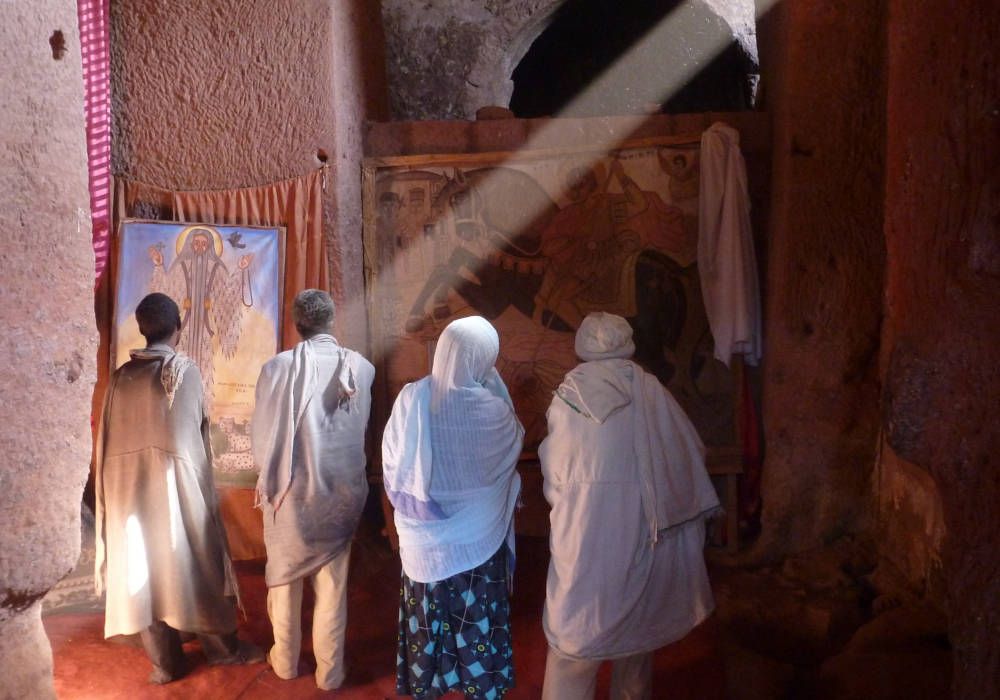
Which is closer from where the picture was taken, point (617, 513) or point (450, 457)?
point (617, 513)

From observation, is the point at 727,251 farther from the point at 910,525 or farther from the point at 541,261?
the point at 910,525

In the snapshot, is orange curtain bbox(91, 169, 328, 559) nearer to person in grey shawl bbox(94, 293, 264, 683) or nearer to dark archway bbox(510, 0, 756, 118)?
person in grey shawl bbox(94, 293, 264, 683)

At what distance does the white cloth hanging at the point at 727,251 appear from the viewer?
4.32m

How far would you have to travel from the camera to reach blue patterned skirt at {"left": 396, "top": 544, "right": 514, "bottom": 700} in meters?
2.80

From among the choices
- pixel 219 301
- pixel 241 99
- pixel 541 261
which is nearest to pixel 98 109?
pixel 241 99

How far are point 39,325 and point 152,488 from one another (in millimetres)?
1651

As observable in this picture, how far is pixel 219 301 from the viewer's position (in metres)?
4.62

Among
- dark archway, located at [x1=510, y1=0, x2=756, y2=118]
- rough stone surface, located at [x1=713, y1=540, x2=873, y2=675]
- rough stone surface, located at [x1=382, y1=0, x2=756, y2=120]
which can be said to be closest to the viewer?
rough stone surface, located at [x1=713, y1=540, x2=873, y2=675]

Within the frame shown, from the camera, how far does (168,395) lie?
3.22 metres

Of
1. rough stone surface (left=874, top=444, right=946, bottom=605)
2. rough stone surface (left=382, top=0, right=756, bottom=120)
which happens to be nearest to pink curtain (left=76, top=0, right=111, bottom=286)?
rough stone surface (left=382, top=0, right=756, bottom=120)

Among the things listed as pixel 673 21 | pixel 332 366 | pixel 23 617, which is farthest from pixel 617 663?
pixel 673 21

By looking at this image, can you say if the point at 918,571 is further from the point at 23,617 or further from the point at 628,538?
the point at 23,617

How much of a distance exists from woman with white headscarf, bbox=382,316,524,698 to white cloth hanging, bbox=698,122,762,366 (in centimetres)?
196

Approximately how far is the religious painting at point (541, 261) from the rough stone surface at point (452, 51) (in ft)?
5.74
